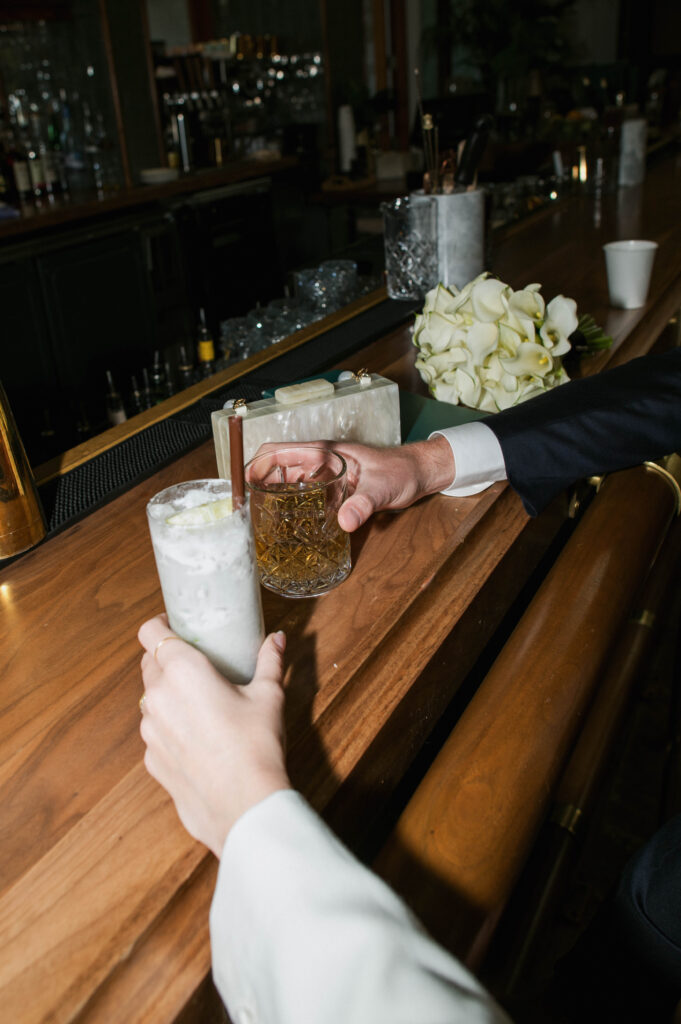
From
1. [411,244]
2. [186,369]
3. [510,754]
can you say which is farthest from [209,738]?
[186,369]

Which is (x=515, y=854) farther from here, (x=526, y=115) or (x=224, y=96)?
(x=224, y=96)

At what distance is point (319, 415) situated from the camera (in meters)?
1.10

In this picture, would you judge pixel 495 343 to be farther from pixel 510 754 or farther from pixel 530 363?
pixel 510 754

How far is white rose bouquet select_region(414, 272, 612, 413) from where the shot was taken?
1.36 m

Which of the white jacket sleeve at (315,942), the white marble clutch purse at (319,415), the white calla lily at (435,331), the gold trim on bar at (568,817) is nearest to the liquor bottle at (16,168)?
the white calla lily at (435,331)

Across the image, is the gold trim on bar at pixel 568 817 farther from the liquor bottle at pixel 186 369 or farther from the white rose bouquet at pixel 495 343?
the liquor bottle at pixel 186 369

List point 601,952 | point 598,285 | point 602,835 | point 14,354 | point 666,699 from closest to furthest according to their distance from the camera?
point 601,952
point 602,835
point 598,285
point 666,699
point 14,354

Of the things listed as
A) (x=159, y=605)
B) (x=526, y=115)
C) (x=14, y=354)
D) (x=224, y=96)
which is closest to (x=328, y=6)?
(x=224, y=96)

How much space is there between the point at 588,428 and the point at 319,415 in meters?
0.47

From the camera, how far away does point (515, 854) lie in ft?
2.33

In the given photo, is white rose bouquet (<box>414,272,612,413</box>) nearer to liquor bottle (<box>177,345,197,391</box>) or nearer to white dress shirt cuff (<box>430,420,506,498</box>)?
white dress shirt cuff (<box>430,420,506,498</box>)

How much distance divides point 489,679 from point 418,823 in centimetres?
23

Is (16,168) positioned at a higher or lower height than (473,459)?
higher

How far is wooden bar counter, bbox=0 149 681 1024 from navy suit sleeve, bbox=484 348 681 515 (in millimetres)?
63
